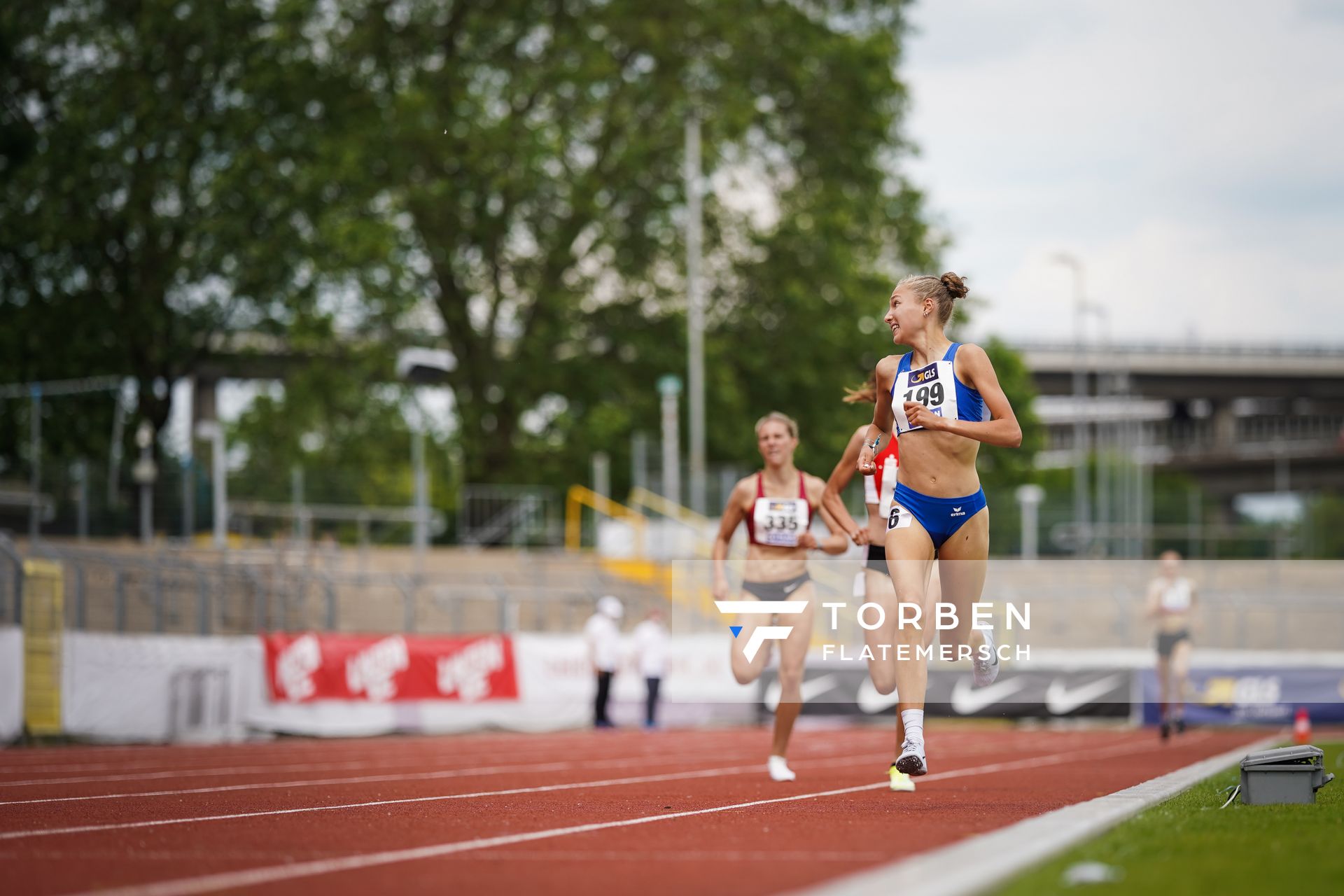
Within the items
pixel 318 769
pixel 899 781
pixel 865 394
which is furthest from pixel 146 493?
pixel 899 781

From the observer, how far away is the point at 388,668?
25359 millimetres

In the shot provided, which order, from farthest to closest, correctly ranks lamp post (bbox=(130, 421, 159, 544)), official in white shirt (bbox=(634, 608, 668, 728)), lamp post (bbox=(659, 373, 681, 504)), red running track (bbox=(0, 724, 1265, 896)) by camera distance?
lamp post (bbox=(659, 373, 681, 504)) < lamp post (bbox=(130, 421, 159, 544)) < official in white shirt (bbox=(634, 608, 668, 728)) < red running track (bbox=(0, 724, 1265, 896))

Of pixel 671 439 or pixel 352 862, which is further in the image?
pixel 671 439

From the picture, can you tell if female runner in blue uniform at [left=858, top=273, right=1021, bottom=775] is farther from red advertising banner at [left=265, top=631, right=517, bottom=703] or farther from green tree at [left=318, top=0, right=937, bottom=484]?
green tree at [left=318, top=0, right=937, bottom=484]

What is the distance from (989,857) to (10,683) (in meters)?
16.8

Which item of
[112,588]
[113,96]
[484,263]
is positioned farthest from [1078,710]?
[113,96]

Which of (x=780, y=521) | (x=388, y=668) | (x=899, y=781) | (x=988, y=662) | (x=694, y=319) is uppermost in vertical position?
(x=694, y=319)

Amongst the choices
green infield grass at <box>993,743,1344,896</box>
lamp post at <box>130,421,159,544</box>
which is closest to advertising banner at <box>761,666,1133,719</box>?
lamp post at <box>130,421,159,544</box>

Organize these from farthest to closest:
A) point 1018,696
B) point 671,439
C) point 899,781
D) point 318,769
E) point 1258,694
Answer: point 671,439 < point 1018,696 < point 1258,694 < point 318,769 < point 899,781

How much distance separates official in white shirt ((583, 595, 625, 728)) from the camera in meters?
25.7

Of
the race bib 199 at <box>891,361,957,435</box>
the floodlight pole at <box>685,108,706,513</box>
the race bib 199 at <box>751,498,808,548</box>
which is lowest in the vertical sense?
the race bib 199 at <box>751,498,808,548</box>

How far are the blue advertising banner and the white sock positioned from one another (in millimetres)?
18639

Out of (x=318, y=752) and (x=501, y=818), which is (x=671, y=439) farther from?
(x=501, y=818)

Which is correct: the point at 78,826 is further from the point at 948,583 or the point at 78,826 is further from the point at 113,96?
the point at 113,96
